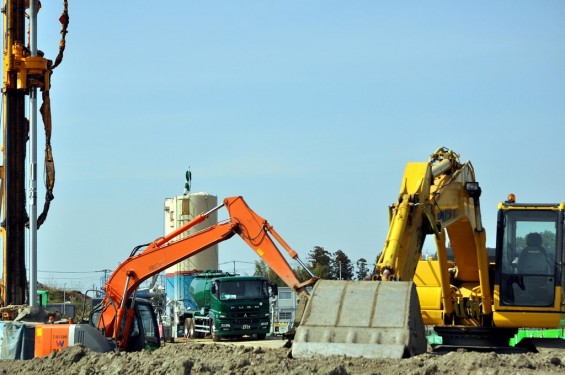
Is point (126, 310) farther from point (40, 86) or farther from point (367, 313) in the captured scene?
point (367, 313)

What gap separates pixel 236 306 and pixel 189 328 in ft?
13.1

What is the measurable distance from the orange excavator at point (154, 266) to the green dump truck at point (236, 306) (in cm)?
1362

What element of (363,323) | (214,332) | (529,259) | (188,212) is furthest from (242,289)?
(363,323)

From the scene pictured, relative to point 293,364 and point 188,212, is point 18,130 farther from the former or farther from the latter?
point 188,212

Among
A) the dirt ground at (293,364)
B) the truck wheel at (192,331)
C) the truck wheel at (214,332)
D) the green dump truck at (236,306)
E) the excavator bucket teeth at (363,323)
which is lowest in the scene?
the truck wheel at (192,331)

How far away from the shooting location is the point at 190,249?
23.2 metres

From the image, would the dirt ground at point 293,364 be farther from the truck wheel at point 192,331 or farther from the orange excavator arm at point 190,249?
the truck wheel at point 192,331

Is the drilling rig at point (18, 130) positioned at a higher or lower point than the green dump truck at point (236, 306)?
higher

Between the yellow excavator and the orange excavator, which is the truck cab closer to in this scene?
the orange excavator

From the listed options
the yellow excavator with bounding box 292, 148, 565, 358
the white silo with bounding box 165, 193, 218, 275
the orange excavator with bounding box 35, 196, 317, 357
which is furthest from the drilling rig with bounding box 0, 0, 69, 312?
the white silo with bounding box 165, 193, 218, 275

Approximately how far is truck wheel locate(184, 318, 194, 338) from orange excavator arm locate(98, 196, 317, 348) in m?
16.9

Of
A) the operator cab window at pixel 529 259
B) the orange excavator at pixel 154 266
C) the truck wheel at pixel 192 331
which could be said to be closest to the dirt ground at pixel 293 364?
the operator cab window at pixel 529 259

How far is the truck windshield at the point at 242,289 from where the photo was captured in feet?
123

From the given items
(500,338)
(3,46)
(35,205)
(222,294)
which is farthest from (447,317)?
(222,294)
